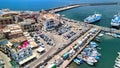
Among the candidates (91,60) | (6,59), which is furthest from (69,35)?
(6,59)

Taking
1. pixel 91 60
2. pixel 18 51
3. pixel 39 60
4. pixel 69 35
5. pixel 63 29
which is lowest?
pixel 91 60

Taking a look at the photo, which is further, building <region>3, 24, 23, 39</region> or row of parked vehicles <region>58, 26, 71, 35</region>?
row of parked vehicles <region>58, 26, 71, 35</region>

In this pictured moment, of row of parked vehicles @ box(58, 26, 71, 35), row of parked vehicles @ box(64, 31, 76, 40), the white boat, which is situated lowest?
the white boat

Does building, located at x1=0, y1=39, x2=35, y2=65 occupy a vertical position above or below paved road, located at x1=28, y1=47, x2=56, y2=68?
above

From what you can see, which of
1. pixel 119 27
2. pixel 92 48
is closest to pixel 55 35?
pixel 92 48

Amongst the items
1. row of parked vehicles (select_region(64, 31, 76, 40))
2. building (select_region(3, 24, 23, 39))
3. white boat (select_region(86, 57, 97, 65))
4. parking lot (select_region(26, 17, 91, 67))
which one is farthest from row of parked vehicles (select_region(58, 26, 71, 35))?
white boat (select_region(86, 57, 97, 65))

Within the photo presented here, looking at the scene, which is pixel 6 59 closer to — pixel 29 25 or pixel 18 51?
pixel 18 51

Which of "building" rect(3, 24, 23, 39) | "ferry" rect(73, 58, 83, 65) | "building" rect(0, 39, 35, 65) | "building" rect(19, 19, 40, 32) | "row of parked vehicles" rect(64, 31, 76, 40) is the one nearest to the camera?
"building" rect(0, 39, 35, 65)

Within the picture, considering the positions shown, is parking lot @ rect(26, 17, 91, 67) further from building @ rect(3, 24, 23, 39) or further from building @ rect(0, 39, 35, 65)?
building @ rect(3, 24, 23, 39)

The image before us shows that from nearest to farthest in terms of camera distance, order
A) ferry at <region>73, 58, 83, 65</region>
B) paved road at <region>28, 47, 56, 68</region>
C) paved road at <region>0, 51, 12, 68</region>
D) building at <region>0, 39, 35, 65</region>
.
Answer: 1. paved road at <region>0, 51, 12, 68</region>
2. paved road at <region>28, 47, 56, 68</region>
3. building at <region>0, 39, 35, 65</region>
4. ferry at <region>73, 58, 83, 65</region>

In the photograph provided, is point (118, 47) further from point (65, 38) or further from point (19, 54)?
point (19, 54)
